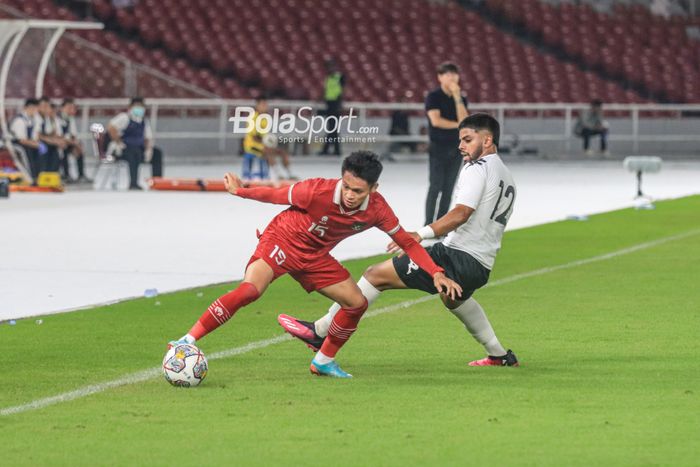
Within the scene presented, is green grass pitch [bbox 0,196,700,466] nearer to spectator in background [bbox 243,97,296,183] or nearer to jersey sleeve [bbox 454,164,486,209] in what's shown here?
jersey sleeve [bbox 454,164,486,209]

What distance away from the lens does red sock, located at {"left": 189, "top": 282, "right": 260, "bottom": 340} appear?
8.73 meters

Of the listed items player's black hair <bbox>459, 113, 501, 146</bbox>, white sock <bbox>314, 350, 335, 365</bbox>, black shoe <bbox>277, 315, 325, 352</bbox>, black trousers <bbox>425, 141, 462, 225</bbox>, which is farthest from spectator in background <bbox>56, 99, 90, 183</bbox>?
white sock <bbox>314, 350, 335, 365</bbox>

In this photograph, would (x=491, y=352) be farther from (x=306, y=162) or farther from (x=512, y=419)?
(x=306, y=162)

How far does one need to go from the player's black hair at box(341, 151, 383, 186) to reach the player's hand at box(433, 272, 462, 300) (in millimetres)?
669

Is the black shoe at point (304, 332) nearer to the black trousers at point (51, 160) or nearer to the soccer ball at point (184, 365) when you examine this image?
the soccer ball at point (184, 365)

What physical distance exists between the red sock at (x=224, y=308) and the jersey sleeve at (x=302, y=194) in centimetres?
54

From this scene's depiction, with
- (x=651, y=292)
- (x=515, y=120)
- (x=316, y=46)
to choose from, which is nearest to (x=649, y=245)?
(x=651, y=292)

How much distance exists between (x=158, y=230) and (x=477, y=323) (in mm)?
10944

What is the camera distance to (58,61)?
118 ft

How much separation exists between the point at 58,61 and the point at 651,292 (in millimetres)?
24475

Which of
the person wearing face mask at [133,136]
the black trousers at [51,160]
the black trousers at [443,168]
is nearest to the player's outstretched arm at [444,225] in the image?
the black trousers at [443,168]

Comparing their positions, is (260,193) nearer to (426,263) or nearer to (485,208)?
(426,263)

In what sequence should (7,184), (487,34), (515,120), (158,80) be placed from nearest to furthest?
(7,184) → (158,80) → (515,120) → (487,34)

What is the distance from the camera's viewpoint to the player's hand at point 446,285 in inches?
347
